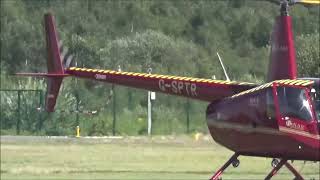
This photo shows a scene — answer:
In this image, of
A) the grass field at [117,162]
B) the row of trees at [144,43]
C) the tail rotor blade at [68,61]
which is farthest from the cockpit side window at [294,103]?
the row of trees at [144,43]

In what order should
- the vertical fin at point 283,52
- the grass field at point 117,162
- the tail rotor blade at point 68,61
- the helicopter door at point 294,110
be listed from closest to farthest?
the helicopter door at point 294,110 < the vertical fin at point 283,52 < the tail rotor blade at point 68,61 < the grass field at point 117,162

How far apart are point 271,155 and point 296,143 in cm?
63

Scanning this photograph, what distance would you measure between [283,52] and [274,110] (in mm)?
1319

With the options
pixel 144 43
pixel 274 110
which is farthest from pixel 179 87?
pixel 144 43

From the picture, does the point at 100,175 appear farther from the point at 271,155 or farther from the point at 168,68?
the point at 168,68

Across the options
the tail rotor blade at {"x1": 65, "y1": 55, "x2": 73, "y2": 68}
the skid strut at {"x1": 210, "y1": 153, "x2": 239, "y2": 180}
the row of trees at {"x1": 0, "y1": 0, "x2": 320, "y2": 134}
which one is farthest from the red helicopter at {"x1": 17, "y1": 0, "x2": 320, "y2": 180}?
the row of trees at {"x1": 0, "y1": 0, "x2": 320, "y2": 134}

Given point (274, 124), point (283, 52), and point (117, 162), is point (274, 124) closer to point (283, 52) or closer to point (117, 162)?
point (283, 52)

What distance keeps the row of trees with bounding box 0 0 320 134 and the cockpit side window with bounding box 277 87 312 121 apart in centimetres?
677

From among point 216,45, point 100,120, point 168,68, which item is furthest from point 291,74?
point 100,120

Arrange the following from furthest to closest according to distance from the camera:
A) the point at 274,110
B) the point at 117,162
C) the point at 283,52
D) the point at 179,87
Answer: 1. the point at 117,162
2. the point at 179,87
3. the point at 283,52
4. the point at 274,110

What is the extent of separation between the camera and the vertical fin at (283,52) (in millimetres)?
14391

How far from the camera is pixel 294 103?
13.6 m

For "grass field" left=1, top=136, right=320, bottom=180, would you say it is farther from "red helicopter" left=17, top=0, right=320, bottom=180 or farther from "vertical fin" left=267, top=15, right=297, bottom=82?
"vertical fin" left=267, top=15, right=297, bottom=82

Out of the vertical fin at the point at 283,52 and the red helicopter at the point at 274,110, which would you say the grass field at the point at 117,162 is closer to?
the red helicopter at the point at 274,110
